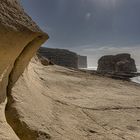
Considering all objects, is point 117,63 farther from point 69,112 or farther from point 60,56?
point 69,112

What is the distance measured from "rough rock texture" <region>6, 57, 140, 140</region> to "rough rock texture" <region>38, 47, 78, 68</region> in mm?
14670

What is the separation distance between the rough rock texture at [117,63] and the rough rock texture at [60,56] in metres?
3.13

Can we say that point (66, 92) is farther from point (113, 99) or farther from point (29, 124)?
point (29, 124)

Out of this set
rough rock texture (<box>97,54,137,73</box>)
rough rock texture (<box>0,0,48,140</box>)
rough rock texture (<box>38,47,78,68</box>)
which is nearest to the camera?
rough rock texture (<box>0,0,48,140</box>)

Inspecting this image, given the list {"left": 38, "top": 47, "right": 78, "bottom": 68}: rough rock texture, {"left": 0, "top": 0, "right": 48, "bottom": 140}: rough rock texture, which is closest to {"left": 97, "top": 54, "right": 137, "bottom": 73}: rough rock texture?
{"left": 38, "top": 47, "right": 78, "bottom": 68}: rough rock texture

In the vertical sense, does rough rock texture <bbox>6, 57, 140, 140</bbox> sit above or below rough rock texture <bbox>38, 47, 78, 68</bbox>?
below

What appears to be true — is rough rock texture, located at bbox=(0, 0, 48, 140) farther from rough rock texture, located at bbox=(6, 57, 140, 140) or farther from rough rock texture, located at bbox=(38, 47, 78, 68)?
rough rock texture, located at bbox=(38, 47, 78, 68)

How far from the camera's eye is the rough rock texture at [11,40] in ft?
5.54

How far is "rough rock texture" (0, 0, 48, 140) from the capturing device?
1.69m

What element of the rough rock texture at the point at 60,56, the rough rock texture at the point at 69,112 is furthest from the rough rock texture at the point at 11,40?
the rough rock texture at the point at 60,56

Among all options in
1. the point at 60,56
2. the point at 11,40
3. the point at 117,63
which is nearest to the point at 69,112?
the point at 11,40

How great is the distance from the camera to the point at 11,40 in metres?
1.72

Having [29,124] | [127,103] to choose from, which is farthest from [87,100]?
[29,124]

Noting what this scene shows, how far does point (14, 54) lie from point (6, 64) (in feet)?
0.29
